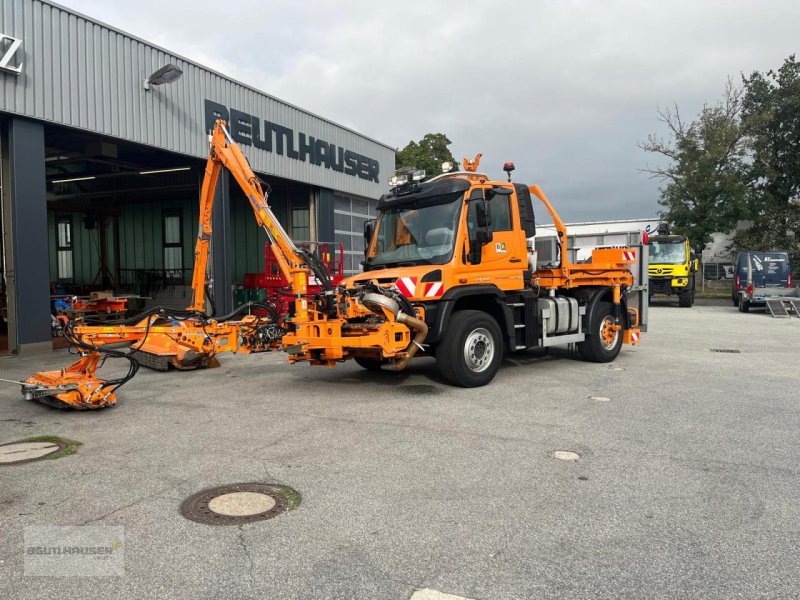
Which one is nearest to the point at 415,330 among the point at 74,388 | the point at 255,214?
the point at 255,214

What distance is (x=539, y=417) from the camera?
6.73 meters

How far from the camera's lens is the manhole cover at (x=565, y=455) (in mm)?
5277

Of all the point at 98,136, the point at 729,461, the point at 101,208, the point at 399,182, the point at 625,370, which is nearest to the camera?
the point at 729,461

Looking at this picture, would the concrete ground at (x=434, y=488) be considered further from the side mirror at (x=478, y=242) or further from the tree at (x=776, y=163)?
the tree at (x=776, y=163)

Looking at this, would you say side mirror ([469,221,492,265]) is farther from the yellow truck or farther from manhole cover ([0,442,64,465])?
the yellow truck

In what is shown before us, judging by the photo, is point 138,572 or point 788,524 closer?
point 138,572

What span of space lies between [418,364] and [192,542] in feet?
23.2

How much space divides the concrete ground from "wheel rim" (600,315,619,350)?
225 centimetres

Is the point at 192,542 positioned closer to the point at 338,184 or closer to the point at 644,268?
the point at 644,268

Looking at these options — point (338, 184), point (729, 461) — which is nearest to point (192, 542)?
point (729, 461)

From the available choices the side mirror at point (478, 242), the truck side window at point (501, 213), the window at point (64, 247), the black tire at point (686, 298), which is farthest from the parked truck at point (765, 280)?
Result: the window at point (64, 247)

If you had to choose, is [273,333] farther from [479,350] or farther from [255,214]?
[479,350]

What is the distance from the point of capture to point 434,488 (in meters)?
4.55

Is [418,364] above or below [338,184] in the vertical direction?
below
